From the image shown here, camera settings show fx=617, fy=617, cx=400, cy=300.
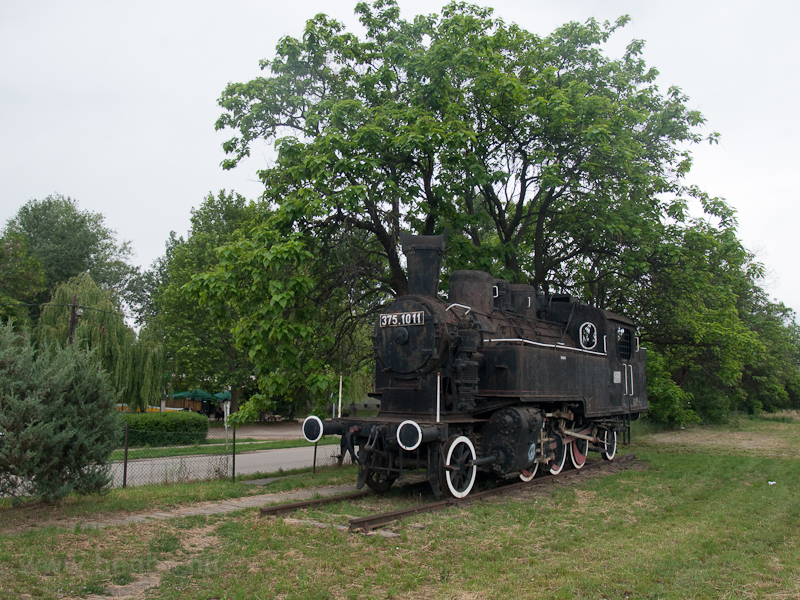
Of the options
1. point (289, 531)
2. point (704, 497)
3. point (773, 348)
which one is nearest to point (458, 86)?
point (704, 497)

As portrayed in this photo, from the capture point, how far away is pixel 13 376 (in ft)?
24.8

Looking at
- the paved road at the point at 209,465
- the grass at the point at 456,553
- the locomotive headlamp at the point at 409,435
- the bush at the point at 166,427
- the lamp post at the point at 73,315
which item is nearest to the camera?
the grass at the point at 456,553

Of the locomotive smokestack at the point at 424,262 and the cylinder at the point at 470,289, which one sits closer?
the locomotive smokestack at the point at 424,262

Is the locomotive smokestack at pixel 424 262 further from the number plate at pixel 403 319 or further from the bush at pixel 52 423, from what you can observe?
the bush at pixel 52 423

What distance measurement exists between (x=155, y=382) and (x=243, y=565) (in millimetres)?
20353

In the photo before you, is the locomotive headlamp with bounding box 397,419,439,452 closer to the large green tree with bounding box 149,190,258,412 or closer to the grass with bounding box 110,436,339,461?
the grass with bounding box 110,436,339,461

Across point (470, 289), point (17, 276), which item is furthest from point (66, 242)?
point (470, 289)

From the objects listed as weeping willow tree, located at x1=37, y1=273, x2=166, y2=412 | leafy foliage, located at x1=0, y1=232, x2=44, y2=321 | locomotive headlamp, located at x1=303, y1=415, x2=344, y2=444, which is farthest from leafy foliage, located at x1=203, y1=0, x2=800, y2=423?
leafy foliage, located at x1=0, y1=232, x2=44, y2=321

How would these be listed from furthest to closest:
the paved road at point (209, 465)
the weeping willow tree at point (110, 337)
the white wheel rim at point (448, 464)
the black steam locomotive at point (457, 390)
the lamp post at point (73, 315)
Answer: the weeping willow tree at point (110, 337), the lamp post at point (73, 315), the paved road at point (209, 465), the black steam locomotive at point (457, 390), the white wheel rim at point (448, 464)

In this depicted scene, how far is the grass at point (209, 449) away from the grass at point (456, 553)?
8034 mm

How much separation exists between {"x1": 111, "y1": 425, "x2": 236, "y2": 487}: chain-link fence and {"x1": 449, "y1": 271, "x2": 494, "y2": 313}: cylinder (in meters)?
4.70

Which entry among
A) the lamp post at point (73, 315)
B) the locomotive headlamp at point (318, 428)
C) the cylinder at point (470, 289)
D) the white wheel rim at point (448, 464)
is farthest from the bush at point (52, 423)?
the lamp post at point (73, 315)

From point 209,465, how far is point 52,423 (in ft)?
20.3

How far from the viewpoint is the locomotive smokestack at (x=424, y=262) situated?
9945 mm
